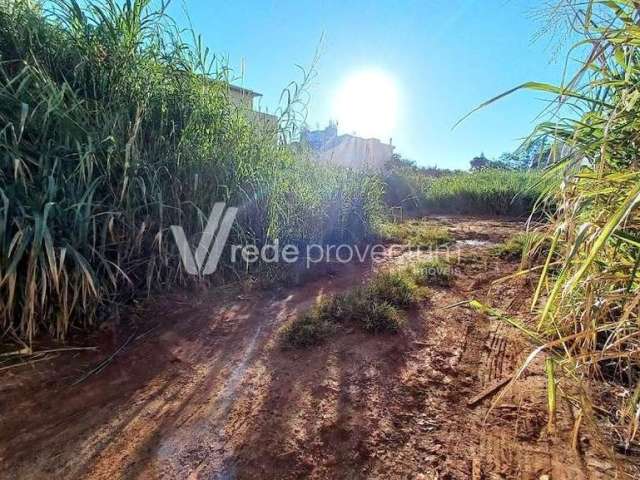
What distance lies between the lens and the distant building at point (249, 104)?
2570 mm

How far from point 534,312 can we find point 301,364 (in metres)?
1.27

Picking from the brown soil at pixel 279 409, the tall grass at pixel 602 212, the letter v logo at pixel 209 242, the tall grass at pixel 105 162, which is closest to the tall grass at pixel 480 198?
the tall grass at pixel 105 162

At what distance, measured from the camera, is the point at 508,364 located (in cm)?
135

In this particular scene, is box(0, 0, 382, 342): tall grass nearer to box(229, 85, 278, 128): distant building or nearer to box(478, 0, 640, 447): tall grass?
box(229, 85, 278, 128): distant building

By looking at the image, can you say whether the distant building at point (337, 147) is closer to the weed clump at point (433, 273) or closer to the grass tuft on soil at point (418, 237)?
the grass tuft on soil at point (418, 237)

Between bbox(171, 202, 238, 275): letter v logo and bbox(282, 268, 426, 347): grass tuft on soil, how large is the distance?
0.75 meters

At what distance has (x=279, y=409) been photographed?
1122 millimetres

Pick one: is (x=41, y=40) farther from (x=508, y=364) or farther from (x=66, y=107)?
(x=508, y=364)

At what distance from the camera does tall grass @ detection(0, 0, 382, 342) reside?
54.8 inches

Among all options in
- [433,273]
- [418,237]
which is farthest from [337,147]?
[433,273]

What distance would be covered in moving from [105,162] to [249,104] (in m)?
1.32

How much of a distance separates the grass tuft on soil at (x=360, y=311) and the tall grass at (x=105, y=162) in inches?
32.5

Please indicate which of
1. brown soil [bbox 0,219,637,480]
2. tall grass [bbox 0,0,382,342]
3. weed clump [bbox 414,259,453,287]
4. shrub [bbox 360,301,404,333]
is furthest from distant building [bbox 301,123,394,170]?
brown soil [bbox 0,219,637,480]

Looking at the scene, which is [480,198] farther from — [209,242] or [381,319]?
[209,242]
